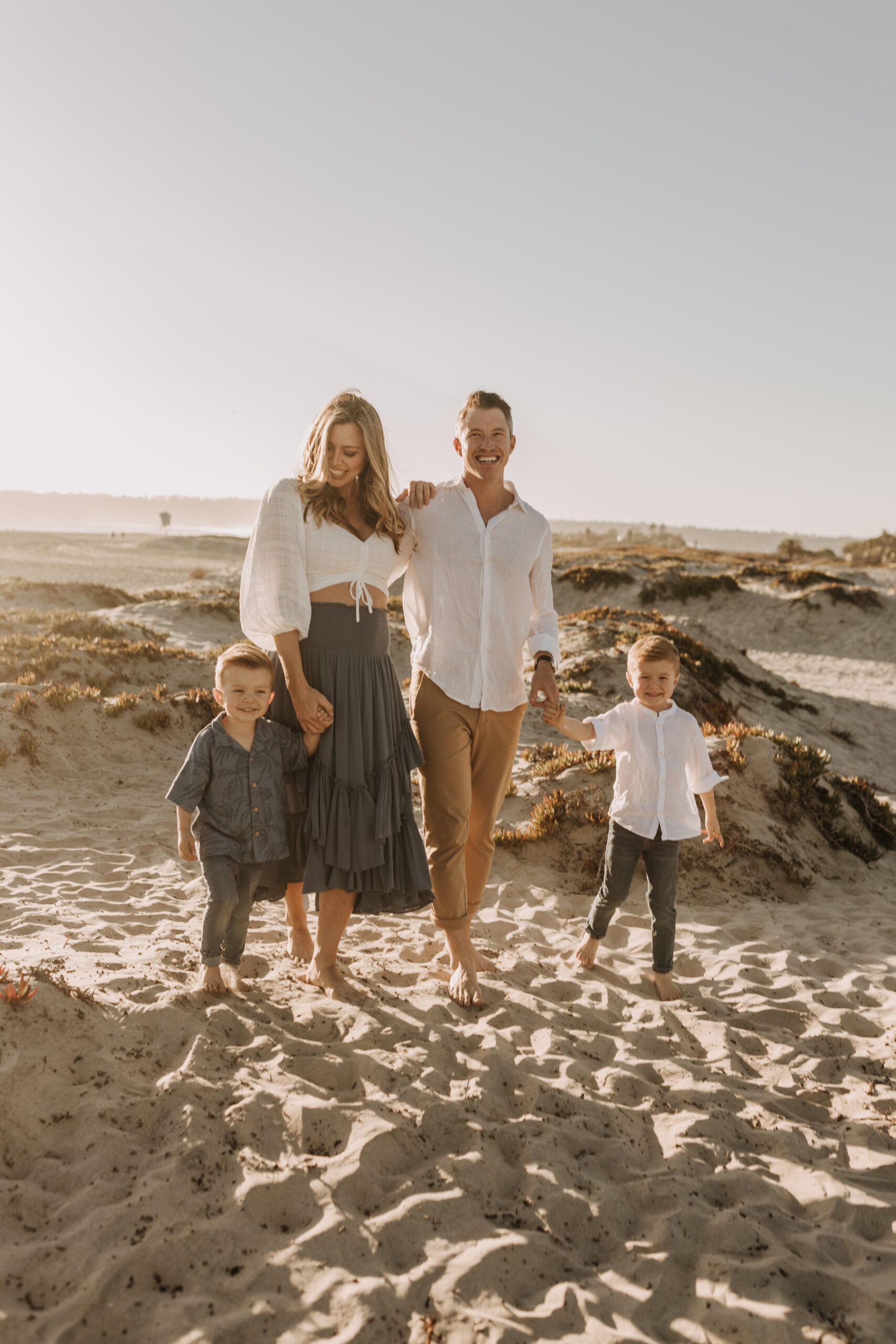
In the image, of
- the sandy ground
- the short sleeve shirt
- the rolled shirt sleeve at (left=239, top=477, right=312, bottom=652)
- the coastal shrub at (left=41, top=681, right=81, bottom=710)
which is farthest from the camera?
the coastal shrub at (left=41, top=681, right=81, bottom=710)

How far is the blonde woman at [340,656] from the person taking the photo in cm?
351

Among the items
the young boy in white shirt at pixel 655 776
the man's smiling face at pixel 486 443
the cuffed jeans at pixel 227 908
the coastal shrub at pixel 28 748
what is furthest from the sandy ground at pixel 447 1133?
the coastal shrub at pixel 28 748

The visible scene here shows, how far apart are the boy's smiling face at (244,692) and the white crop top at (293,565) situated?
0.18 m

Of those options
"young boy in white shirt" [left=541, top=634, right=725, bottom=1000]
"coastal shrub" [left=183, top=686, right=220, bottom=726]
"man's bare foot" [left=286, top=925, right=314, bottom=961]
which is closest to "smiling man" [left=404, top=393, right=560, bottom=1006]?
"young boy in white shirt" [left=541, top=634, right=725, bottom=1000]

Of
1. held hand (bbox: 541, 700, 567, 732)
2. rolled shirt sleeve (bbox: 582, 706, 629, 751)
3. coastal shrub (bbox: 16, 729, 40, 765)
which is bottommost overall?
coastal shrub (bbox: 16, 729, 40, 765)

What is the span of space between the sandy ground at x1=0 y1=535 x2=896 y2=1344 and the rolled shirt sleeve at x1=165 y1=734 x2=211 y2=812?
3.14 ft

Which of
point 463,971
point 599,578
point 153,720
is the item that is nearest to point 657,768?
point 463,971

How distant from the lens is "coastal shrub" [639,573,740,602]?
2583 cm

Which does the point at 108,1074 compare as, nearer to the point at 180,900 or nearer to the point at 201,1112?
the point at 201,1112

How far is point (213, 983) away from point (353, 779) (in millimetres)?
1238

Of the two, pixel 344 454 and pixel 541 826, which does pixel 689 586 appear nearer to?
pixel 541 826

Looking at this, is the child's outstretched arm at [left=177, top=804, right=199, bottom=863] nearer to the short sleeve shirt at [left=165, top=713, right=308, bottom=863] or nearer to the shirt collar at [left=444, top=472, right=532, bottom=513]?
the short sleeve shirt at [left=165, top=713, right=308, bottom=863]

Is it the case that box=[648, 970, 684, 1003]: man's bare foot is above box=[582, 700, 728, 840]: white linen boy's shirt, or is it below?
below

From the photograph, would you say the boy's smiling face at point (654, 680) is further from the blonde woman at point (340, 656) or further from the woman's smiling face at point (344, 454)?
the woman's smiling face at point (344, 454)
